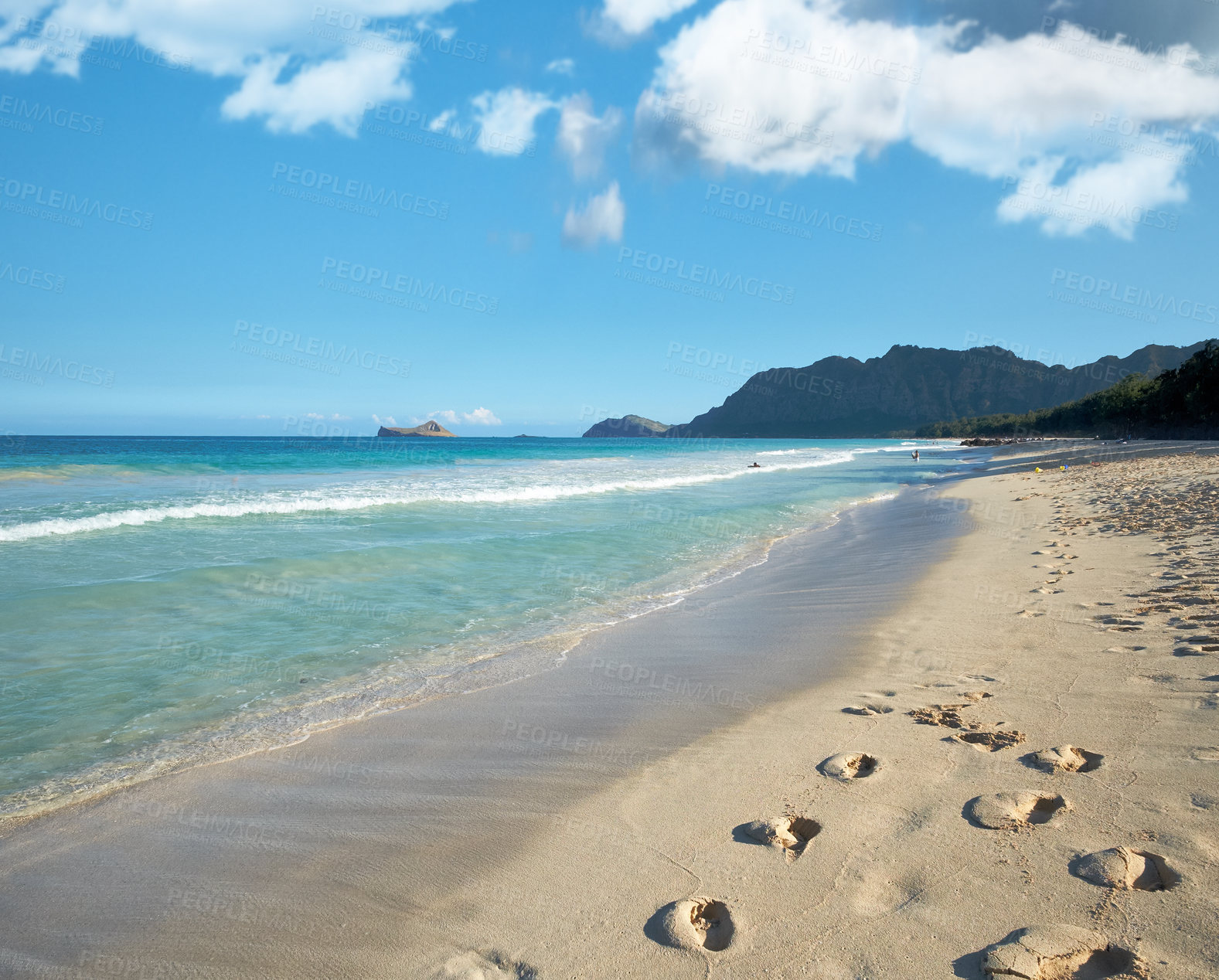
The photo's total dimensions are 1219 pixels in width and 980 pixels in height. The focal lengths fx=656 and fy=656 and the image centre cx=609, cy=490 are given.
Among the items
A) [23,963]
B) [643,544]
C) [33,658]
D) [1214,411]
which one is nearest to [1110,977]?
[23,963]

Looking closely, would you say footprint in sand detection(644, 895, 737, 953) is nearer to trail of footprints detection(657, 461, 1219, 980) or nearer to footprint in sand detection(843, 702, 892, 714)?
trail of footprints detection(657, 461, 1219, 980)

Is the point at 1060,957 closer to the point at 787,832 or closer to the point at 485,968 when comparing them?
the point at 787,832

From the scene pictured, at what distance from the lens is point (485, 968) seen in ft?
7.74

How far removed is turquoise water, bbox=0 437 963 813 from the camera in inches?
187

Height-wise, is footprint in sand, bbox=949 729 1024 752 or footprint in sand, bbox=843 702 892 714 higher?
footprint in sand, bbox=949 729 1024 752

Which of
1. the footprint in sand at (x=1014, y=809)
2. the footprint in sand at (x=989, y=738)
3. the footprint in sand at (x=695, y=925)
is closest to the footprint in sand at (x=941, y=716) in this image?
the footprint in sand at (x=989, y=738)

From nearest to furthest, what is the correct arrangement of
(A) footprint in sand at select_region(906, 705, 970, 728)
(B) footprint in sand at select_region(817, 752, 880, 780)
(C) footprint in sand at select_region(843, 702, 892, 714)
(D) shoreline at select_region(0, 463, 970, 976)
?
1. (D) shoreline at select_region(0, 463, 970, 976)
2. (B) footprint in sand at select_region(817, 752, 880, 780)
3. (A) footprint in sand at select_region(906, 705, 970, 728)
4. (C) footprint in sand at select_region(843, 702, 892, 714)

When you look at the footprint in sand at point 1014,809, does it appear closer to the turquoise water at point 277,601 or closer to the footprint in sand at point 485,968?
the footprint in sand at point 485,968

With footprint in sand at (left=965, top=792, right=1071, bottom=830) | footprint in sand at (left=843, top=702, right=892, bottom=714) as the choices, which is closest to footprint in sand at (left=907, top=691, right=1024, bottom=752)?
footprint in sand at (left=843, top=702, right=892, bottom=714)

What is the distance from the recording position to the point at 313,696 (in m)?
5.32

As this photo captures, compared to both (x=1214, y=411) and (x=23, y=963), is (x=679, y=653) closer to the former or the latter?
(x=23, y=963)

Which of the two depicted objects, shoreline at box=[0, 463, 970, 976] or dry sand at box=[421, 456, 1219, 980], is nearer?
dry sand at box=[421, 456, 1219, 980]

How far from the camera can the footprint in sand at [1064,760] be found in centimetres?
337

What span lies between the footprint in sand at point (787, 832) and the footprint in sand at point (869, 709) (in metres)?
1.58
